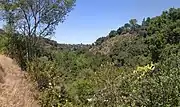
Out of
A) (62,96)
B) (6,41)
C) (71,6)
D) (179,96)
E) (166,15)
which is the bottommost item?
(62,96)

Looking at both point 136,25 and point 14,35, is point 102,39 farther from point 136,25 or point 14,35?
point 14,35

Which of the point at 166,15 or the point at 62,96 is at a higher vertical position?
the point at 166,15

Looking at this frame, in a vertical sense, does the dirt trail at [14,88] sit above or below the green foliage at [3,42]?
below

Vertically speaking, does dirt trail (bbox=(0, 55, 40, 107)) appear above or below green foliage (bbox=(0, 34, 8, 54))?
below

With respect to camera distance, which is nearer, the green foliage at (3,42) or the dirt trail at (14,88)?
the dirt trail at (14,88)

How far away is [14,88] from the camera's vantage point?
35.7 ft

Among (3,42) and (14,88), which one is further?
(3,42)

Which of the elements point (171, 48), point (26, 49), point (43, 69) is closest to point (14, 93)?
point (43, 69)

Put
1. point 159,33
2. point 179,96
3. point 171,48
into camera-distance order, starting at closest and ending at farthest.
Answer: point 179,96 → point 171,48 → point 159,33

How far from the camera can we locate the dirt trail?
10.3 meters

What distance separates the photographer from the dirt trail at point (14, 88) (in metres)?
Result: 10.3

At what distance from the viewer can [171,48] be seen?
40.1 metres

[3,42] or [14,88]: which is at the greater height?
[3,42]

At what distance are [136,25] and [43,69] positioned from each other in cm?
8341
